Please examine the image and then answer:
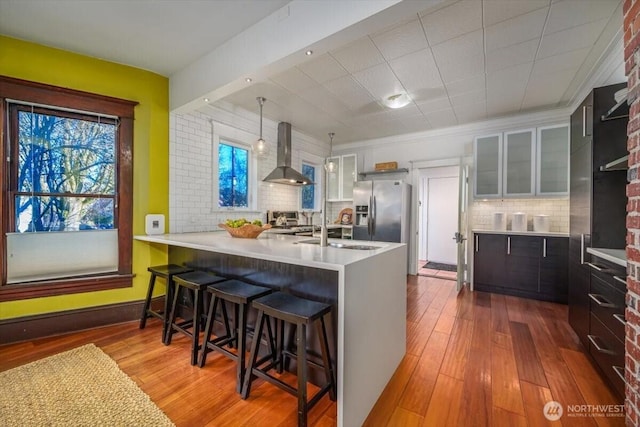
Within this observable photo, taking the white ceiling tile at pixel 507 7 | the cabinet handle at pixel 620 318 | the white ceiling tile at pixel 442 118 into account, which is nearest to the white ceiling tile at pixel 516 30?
the white ceiling tile at pixel 507 7

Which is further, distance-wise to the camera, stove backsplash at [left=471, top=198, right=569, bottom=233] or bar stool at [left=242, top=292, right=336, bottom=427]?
stove backsplash at [left=471, top=198, right=569, bottom=233]

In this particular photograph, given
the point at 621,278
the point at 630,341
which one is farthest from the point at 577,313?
the point at 630,341

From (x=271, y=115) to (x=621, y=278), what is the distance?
429 cm

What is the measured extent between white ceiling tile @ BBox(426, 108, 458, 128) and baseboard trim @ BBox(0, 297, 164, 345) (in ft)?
15.9

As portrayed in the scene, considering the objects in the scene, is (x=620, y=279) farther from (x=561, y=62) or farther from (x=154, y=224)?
(x=154, y=224)

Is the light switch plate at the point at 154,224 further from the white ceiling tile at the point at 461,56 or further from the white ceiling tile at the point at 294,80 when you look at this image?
the white ceiling tile at the point at 461,56

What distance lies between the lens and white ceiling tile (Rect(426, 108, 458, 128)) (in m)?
4.05

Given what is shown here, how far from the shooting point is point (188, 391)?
1792 mm

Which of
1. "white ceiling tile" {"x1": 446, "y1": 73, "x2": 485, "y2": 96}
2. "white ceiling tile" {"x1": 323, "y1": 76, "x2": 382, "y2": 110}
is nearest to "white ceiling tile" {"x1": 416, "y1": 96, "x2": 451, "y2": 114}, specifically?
"white ceiling tile" {"x1": 446, "y1": 73, "x2": 485, "y2": 96}

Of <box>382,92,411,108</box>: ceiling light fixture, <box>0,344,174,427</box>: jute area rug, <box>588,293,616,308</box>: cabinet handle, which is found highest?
<box>382,92,411,108</box>: ceiling light fixture

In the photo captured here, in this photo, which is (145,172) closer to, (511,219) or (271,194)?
(271,194)

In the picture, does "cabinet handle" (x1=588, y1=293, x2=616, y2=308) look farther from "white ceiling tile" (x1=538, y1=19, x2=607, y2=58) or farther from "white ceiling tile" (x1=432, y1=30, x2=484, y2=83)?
"white ceiling tile" (x1=432, y1=30, x2=484, y2=83)

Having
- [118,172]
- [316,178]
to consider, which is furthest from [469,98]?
[118,172]

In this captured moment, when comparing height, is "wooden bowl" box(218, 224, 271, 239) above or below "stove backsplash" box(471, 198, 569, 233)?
below
